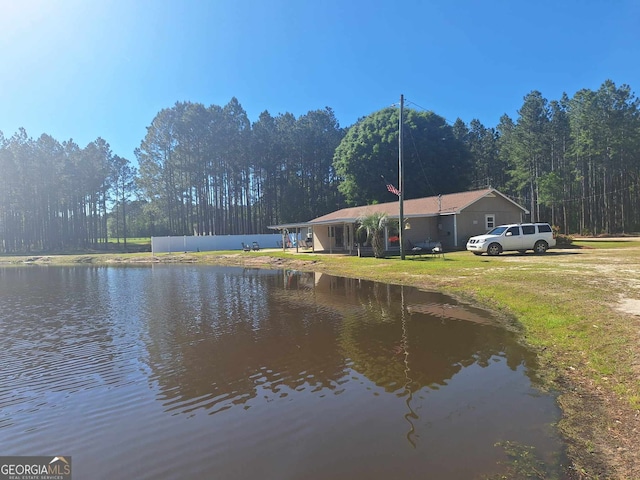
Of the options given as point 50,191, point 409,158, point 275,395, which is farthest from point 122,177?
point 275,395

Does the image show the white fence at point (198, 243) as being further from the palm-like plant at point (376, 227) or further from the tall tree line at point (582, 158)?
the tall tree line at point (582, 158)

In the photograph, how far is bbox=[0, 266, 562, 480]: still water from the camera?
14.1ft

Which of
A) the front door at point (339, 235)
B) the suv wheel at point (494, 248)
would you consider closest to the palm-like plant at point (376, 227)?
the suv wheel at point (494, 248)

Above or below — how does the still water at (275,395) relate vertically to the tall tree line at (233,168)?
below

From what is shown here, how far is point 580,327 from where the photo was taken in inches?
324

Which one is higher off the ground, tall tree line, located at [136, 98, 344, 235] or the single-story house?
tall tree line, located at [136, 98, 344, 235]

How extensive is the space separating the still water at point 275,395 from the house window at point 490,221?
19.8 metres

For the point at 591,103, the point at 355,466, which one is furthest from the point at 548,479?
the point at 591,103

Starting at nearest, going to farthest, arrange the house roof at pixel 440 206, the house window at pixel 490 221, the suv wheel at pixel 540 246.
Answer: the suv wheel at pixel 540 246 → the house roof at pixel 440 206 → the house window at pixel 490 221

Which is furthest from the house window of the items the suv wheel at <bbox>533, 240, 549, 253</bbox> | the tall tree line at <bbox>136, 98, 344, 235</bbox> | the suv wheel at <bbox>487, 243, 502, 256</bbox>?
the tall tree line at <bbox>136, 98, 344, 235</bbox>

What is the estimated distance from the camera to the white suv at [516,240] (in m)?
23.1

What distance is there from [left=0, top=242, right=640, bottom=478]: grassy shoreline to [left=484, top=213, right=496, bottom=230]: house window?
11.5 meters

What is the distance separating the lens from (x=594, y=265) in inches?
631

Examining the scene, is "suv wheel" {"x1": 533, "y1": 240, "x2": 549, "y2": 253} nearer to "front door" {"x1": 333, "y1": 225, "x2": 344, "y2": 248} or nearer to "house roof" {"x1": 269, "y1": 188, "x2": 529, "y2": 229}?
"house roof" {"x1": 269, "y1": 188, "x2": 529, "y2": 229}
